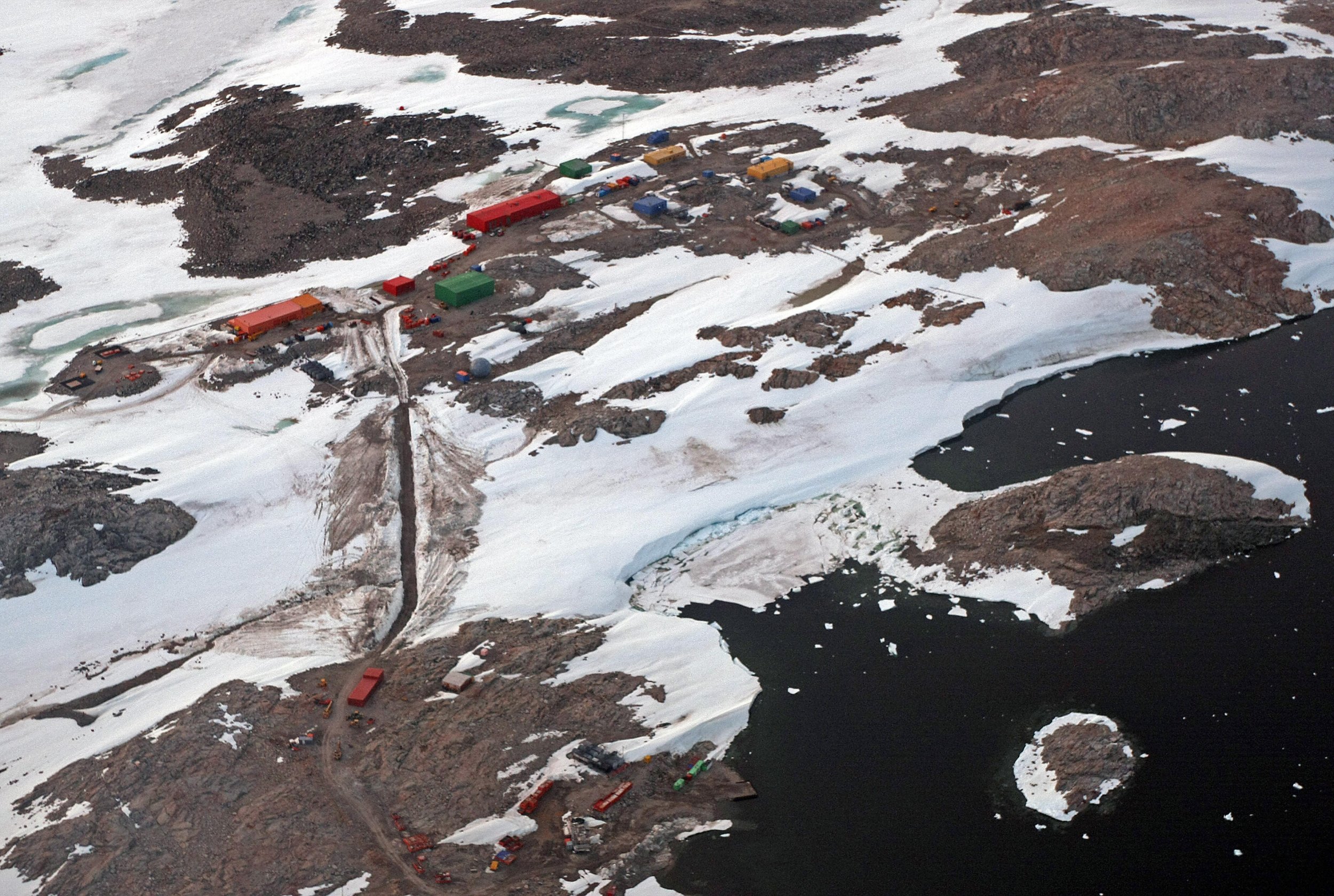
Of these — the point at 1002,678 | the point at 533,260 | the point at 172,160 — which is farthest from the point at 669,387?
the point at 172,160

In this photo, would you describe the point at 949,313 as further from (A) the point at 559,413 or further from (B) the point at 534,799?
(B) the point at 534,799

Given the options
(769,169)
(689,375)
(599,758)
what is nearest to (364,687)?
(599,758)

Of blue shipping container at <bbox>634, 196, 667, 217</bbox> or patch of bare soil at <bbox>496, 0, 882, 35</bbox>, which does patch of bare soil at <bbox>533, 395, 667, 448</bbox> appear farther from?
patch of bare soil at <bbox>496, 0, 882, 35</bbox>

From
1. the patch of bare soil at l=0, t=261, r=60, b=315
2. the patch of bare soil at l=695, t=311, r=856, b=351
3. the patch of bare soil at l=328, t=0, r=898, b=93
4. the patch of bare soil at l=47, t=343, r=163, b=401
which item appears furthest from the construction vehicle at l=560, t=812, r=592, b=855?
the patch of bare soil at l=328, t=0, r=898, b=93

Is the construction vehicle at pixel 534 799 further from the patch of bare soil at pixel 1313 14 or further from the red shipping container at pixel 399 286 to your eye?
the patch of bare soil at pixel 1313 14

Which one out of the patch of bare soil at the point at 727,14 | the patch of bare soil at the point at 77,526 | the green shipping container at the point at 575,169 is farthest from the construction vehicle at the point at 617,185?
the patch of bare soil at the point at 77,526

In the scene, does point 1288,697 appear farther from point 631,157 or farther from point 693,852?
point 631,157
